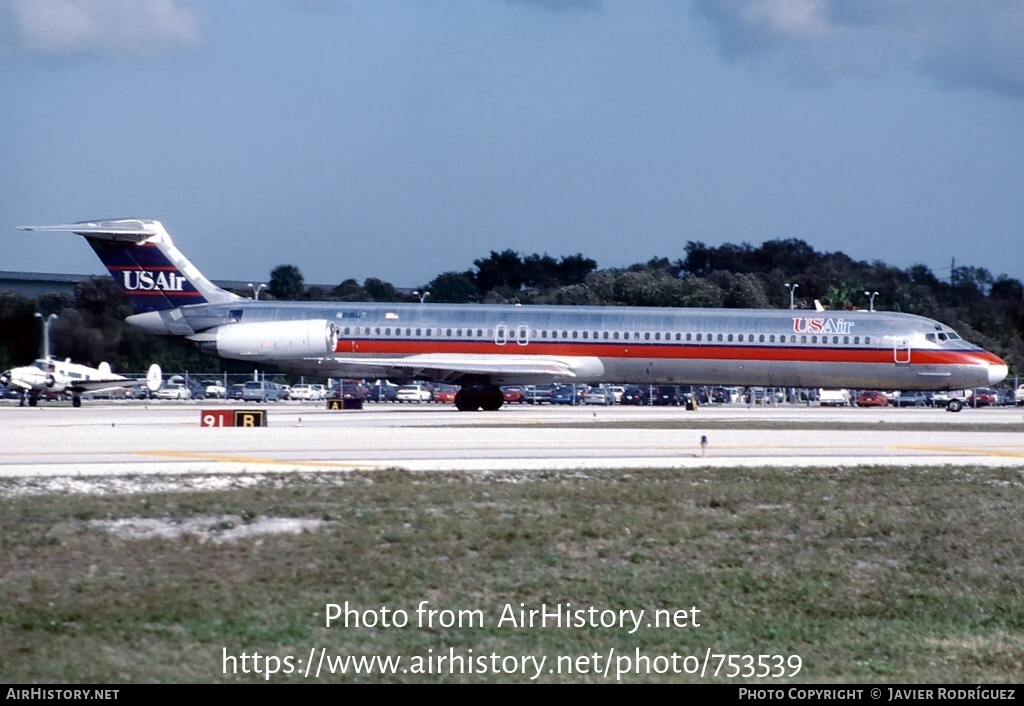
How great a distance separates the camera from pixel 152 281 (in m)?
45.0

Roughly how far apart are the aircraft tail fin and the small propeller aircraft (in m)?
9.78

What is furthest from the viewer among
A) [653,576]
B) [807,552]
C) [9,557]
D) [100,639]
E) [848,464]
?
[848,464]

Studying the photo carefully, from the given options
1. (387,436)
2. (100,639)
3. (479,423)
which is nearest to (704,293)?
(479,423)

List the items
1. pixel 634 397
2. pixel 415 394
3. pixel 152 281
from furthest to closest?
pixel 415 394 → pixel 634 397 → pixel 152 281

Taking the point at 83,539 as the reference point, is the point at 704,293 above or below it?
above

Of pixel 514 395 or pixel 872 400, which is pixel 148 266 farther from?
pixel 872 400

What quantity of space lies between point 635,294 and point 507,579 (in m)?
77.6

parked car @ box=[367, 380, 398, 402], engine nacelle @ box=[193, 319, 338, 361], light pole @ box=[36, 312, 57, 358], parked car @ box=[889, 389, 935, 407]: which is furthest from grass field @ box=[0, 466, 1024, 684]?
parked car @ box=[367, 380, 398, 402]

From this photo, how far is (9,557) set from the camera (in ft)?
36.8

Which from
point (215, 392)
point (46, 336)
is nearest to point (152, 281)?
point (46, 336)

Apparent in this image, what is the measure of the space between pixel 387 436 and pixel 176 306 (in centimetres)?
2147

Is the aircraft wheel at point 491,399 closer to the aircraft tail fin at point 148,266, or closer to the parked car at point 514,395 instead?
the aircraft tail fin at point 148,266

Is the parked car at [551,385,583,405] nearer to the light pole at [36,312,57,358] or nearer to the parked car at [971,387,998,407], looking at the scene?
the parked car at [971,387,998,407]
